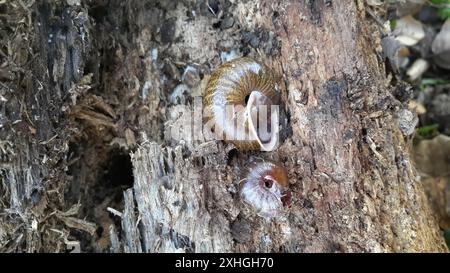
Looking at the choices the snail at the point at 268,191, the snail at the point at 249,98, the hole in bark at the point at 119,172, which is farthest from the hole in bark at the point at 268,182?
the hole in bark at the point at 119,172

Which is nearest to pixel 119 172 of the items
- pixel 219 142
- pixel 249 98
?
pixel 219 142

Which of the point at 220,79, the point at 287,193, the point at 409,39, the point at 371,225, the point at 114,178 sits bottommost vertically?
the point at 371,225

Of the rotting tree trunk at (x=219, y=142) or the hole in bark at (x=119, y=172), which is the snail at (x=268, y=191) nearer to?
the rotting tree trunk at (x=219, y=142)

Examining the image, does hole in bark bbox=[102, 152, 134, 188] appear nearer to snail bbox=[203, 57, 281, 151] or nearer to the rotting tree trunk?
the rotting tree trunk

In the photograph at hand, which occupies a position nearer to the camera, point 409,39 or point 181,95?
point 181,95
